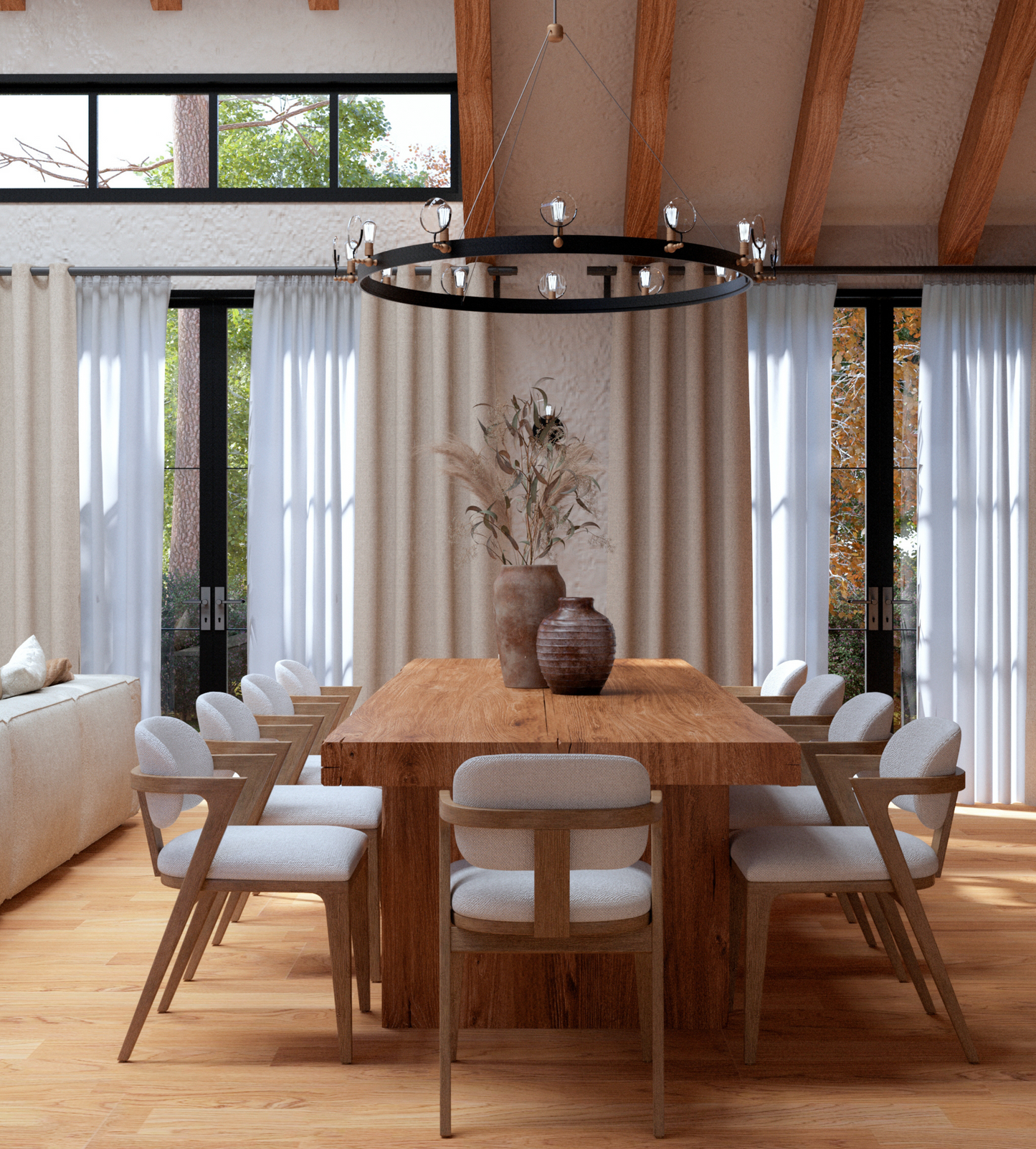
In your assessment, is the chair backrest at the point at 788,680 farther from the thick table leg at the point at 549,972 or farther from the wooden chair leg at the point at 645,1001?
the wooden chair leg at the point at 645,1001

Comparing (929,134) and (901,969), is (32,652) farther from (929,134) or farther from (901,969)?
(929,134)

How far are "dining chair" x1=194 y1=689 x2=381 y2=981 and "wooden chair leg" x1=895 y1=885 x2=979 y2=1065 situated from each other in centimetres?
136

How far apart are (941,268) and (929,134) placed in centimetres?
64

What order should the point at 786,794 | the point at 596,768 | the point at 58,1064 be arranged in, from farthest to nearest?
the point at 786,794 → the point at 58,1064 → the point at 596,768

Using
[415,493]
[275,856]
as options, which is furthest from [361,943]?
[415,493]

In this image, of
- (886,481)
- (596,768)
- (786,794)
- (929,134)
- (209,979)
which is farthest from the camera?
(886,481)

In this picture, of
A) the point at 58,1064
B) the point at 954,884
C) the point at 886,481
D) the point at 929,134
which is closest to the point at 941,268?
the point at 929,134

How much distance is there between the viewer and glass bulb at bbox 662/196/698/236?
9.48ft

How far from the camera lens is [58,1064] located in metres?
2.46

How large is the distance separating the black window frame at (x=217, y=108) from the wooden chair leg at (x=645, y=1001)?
408cm

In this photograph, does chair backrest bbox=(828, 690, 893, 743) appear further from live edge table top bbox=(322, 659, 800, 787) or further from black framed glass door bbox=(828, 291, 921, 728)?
black framed glass door bbox=(828, 291, 921, 728)

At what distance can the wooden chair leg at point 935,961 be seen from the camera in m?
2.48

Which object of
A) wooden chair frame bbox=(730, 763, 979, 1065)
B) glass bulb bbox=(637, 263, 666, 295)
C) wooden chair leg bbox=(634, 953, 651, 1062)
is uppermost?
glass bulb bbox=(637, 263, 666, 295)

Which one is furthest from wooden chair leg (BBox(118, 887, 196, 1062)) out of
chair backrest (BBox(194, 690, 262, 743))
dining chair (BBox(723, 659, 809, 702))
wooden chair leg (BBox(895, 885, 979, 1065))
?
dining chair (BBox(723, 659, 809, 702))
